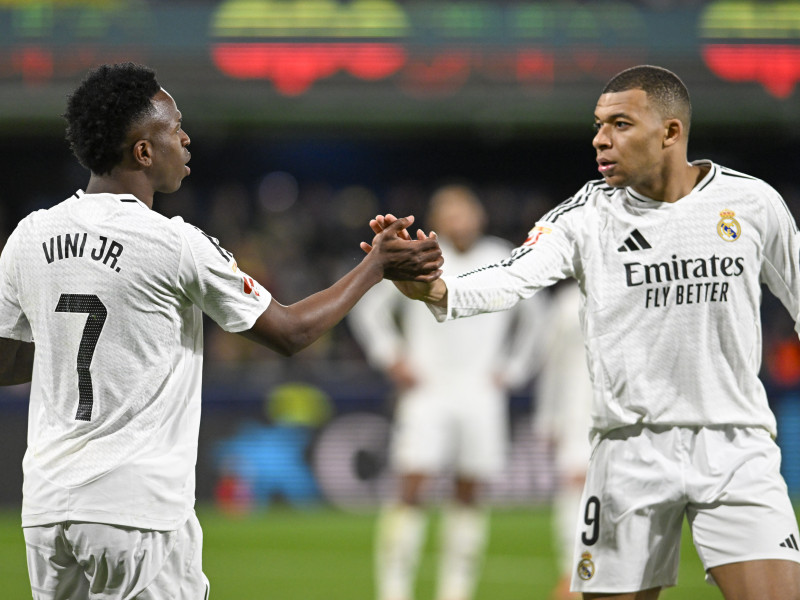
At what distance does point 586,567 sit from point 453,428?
422cm

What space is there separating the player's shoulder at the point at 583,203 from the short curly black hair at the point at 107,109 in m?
1.50

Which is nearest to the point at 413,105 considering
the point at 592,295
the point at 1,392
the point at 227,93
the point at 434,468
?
the point at 227,93

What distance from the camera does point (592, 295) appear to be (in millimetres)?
3969

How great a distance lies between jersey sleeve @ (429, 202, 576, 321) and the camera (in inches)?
153

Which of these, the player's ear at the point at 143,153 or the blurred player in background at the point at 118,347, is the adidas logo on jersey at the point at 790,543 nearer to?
the blurred player in background at the point at 118,347

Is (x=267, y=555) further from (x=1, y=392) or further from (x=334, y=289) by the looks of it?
(x=334, y=289)

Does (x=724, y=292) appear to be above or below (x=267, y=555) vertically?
above

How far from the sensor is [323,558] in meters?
9.66

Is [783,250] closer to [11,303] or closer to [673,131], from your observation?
[673,131]

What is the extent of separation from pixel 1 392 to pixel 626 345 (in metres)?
9.62

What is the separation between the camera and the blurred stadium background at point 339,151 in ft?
39.3

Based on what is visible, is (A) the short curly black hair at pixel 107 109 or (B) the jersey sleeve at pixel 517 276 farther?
(B) the jersey sleeve at pixel 517 276

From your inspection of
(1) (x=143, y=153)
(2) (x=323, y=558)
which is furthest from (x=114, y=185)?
(2) (x=323, y=558)

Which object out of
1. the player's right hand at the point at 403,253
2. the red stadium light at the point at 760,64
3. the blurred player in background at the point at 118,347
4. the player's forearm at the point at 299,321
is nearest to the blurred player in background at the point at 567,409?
the player's right hand at the point at 403,253
